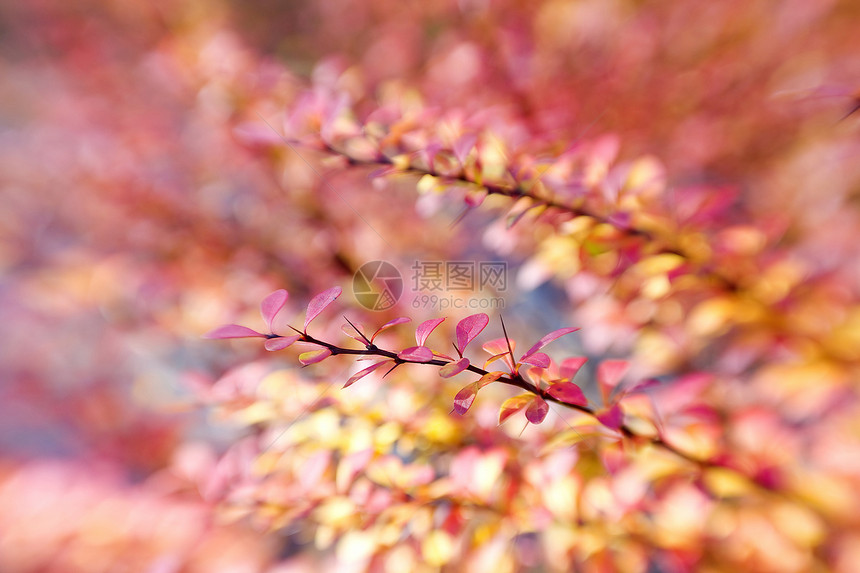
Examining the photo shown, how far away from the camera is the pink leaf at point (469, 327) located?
0.41 metres

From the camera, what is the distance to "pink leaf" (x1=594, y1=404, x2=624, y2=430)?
1.54 ft

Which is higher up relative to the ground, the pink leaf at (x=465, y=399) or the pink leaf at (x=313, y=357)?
the pink leaf at (x=313, y=357)

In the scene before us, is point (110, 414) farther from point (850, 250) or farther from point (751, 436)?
point (850, 250)

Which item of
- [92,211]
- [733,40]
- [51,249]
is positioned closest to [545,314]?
[733,40]

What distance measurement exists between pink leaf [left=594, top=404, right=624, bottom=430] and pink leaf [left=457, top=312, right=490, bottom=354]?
0.57ft

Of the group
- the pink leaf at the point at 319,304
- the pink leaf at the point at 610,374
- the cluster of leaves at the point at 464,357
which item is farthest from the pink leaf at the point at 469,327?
the pink leaf at the point at 610,374

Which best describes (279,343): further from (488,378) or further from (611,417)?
(611,417)

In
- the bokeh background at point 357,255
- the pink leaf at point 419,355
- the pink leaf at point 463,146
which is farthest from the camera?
the bokeh background at point 357,255

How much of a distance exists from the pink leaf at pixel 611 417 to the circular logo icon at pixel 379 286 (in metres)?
0.35

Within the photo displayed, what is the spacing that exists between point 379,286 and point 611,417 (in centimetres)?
38

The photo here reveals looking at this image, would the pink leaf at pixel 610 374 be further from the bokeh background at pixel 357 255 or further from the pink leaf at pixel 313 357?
the pink leaf at pixel 313 357

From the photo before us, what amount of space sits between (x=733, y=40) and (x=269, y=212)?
154 cm

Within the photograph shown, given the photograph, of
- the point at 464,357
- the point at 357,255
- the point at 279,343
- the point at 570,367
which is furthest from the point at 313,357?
the point at 357,255

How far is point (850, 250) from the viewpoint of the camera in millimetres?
1057
